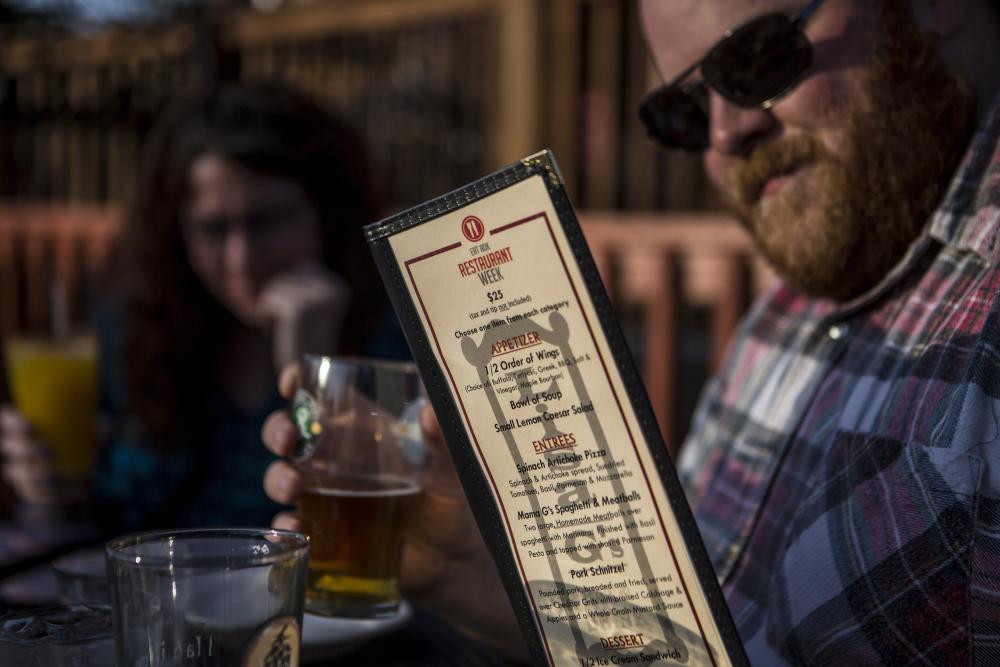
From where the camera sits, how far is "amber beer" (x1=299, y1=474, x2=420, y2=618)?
108 centimetres

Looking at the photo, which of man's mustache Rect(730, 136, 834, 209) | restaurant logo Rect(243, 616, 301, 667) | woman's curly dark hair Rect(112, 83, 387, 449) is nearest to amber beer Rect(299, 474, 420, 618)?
restaurant logo Rect(243, 616, 301, 667)

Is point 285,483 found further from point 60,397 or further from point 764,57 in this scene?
point 60,397

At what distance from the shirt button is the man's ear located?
15.1 inches

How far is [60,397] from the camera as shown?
2.06m

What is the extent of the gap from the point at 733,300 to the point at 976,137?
1832 mm

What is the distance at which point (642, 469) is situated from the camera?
0.71 m

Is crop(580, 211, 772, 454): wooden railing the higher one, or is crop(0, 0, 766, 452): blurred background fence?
crop(0, 0, 766, 452): blurred background fence

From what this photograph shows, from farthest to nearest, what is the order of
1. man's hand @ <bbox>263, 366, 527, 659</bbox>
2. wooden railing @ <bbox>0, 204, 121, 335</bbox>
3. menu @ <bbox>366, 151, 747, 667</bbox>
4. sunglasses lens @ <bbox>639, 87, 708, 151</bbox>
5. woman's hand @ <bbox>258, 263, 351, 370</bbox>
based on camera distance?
wooden railing @ <bbox>0, 204, 121, 335</bbox>, woman's hand @ <bbox>258, 263, 351, 370</bbox>, sunglasses lens @ <bbox>639, 87, 708, 151</bbox>, man's hand @ <bbox>263, 366, 527, 659</bbox>, menu @ <bbox>366, 151, 747, 667</bbox>

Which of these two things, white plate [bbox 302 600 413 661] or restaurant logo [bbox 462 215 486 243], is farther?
white plate [bbox 302 600 413 661]

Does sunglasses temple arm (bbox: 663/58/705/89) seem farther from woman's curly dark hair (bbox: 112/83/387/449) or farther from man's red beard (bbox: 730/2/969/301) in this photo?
woman's curly dark hair (bbox: 112/83/387/449)

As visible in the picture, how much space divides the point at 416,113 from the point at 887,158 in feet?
10.9

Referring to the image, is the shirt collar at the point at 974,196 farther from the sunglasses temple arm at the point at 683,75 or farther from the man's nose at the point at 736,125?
the sunglasses temple arm at the point at 683,75

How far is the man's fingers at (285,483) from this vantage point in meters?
1.11

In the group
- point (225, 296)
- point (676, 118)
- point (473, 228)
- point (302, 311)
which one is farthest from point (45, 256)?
point (473, 228)
